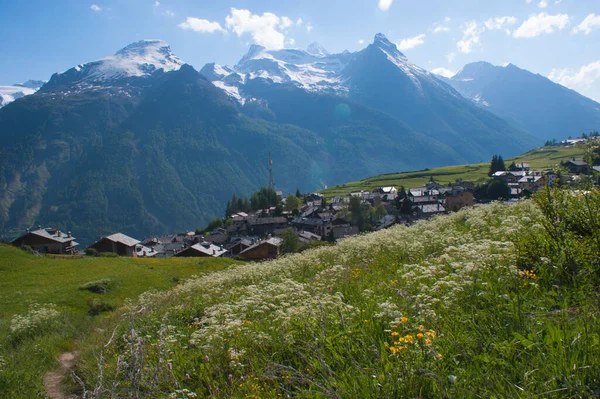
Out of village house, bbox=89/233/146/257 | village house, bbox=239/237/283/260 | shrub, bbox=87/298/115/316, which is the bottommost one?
village house, bbox=239/237/283/260

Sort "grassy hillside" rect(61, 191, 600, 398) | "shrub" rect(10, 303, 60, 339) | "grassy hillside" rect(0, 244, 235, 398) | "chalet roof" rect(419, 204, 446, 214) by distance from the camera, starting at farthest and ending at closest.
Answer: "chalet roof" rect(419, 204, 446, 214)
"shrub" rect(10, 303, 60, 339)
"grassy hillside" rect(0, 244, 235, 398)
"grassy hillside" rect(61, 191, 600, 398)

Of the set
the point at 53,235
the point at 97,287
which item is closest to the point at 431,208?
the point at 97,287

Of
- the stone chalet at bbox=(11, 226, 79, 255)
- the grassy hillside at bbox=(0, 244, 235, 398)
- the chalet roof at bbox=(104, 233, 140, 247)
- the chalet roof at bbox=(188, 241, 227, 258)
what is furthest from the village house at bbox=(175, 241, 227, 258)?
the grassy hillside at bbox=(0, 244, 235, 398)

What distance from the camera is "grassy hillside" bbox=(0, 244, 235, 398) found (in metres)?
10.2

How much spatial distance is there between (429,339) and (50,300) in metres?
28.7

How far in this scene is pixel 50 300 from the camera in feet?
82.6

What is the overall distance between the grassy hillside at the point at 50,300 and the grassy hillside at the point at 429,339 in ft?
11.2

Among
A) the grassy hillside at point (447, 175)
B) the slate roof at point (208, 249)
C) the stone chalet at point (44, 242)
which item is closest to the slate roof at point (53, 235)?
the stone chalet at point (44, 242)

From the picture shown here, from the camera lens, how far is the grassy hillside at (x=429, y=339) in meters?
3.44

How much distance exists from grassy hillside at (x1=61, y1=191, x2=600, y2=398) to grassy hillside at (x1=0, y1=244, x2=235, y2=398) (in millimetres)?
3419

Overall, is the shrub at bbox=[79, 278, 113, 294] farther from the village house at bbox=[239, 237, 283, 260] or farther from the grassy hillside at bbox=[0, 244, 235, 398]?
the village house at bbox=[239, 237, 283, 260]

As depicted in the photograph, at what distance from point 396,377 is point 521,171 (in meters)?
151

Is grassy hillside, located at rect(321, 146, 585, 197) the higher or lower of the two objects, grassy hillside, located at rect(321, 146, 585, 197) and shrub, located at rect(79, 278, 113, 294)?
the higher

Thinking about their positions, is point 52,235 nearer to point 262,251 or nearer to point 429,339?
point 262,251
